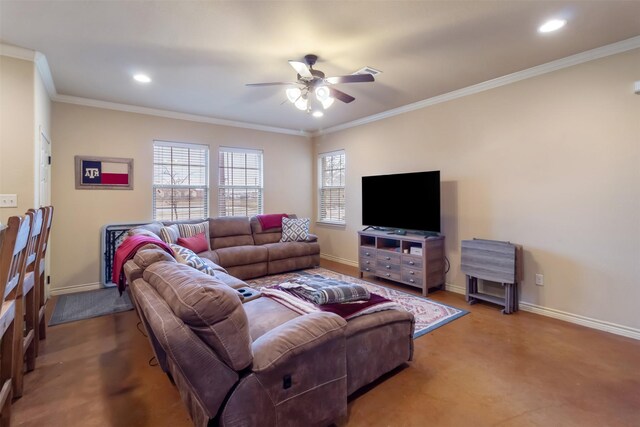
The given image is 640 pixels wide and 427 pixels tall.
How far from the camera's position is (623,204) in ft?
9.14

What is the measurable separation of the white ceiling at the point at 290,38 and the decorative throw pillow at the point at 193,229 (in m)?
1.88

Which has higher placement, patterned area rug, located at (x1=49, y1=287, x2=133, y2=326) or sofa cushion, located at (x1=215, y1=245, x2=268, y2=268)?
sofa cushion, located at (x1=215, y1=245, x2=268, y2=268)

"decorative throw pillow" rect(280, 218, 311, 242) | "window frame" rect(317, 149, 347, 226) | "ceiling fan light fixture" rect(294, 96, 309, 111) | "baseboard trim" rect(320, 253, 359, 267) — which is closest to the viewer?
"ceiling fan light fixture" rect(294, 96, 309, 111)

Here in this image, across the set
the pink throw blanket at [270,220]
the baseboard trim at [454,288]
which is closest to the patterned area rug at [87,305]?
the pink throw blanket at [270,220]

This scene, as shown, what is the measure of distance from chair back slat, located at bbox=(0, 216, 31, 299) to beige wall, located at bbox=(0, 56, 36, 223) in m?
1.52

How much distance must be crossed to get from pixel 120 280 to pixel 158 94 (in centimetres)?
271

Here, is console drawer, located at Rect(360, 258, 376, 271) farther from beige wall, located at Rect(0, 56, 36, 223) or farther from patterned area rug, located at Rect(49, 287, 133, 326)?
beige wall, located at Rect(0, 56, 36, 223)

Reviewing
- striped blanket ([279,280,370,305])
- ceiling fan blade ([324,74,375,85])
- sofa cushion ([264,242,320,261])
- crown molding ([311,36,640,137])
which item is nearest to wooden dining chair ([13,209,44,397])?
striped blanket ([279,280,370,305])

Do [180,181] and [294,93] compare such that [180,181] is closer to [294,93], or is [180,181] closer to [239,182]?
[239,182]

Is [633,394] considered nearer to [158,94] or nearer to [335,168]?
[335,168]

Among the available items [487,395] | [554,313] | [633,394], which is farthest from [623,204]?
[487,395]

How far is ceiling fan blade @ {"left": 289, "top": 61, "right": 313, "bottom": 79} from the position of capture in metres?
2.67

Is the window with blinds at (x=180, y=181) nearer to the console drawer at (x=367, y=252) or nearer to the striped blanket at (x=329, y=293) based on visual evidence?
the console drawer at (x=367, y=252)

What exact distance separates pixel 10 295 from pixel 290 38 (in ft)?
8.76
